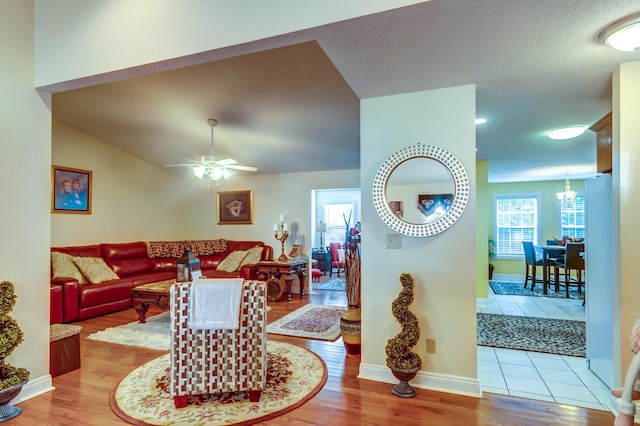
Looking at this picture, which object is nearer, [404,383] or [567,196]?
[404,383]

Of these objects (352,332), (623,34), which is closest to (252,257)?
(352,332)

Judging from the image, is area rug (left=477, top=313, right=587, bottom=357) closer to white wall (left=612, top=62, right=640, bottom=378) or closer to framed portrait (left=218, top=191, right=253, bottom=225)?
white wall (left=612, top=62, right=640, bottom=378)

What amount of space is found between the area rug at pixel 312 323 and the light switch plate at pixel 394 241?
1577 millimetres

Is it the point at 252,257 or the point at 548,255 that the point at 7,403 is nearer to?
the point at 252,257

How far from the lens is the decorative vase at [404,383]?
241cm

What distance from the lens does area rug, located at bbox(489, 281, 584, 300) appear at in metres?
6.10

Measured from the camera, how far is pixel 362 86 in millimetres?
2566

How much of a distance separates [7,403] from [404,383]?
2700mm

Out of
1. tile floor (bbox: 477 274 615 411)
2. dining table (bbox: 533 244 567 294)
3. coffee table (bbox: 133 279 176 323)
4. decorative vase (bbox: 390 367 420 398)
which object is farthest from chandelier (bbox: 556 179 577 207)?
coffee table (bbox: 133 279 176 323)

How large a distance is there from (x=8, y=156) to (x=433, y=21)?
2951 mm

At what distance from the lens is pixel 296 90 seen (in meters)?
3.68

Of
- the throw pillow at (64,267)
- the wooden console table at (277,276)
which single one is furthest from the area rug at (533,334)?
the throw pillow at (64,267)

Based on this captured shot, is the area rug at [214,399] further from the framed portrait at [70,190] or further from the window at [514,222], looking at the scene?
the window at [514,222]

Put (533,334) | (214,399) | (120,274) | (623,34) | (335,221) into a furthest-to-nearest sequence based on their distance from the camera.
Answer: (335,221) → (120,274) → (533,334) → (214,399) → (623,34)
